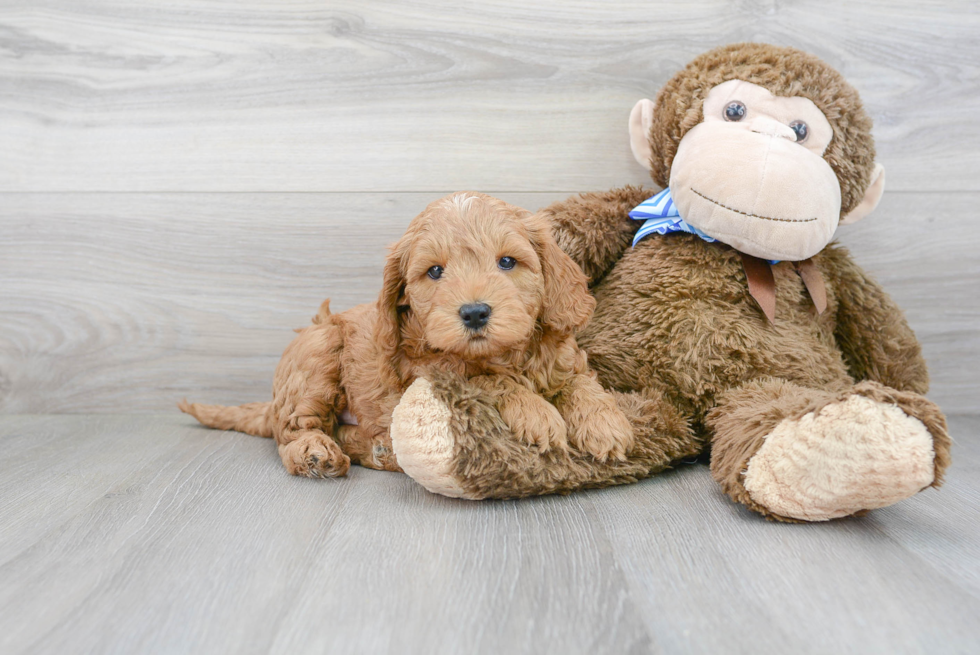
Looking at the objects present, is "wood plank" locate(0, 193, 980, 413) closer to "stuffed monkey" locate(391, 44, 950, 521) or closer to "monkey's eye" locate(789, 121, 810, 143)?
"stuffed monkey" locate(391, 44, 950, 521)

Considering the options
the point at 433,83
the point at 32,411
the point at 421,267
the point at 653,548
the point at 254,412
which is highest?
the point at 433,83

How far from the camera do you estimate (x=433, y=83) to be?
1975 mm

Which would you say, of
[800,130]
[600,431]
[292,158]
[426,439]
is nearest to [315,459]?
[426,439]

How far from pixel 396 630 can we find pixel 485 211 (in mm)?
755

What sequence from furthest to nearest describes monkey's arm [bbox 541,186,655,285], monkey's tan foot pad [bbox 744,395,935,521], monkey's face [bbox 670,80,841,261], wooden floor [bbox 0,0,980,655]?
wooden floor [bbox 0,0,980,655], monkey's arm [bbox 541,186,655,285], monkey's face [bbox 670,80,841,261], monkey's tan foot pad [bbox 744,395,935,521]

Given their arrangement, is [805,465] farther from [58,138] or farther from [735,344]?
[58,138]

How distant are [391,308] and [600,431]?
0.48 metres

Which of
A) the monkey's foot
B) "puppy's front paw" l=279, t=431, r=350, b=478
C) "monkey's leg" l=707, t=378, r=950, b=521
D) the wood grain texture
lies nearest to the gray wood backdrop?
"puppy's front paw" l=279, t=431, r=350, b=478

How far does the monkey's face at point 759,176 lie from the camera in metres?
1.46

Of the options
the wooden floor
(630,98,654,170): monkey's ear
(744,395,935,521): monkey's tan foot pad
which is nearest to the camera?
(744,395,935,521): monkey's tan foot pad

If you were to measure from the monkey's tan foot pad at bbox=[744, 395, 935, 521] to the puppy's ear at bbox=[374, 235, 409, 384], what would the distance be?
72 centimetres

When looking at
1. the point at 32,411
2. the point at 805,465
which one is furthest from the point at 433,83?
the point at 32,411

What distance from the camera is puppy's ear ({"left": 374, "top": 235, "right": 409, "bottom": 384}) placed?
138 centimetres

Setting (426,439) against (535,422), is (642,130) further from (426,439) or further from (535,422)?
(426,439)
